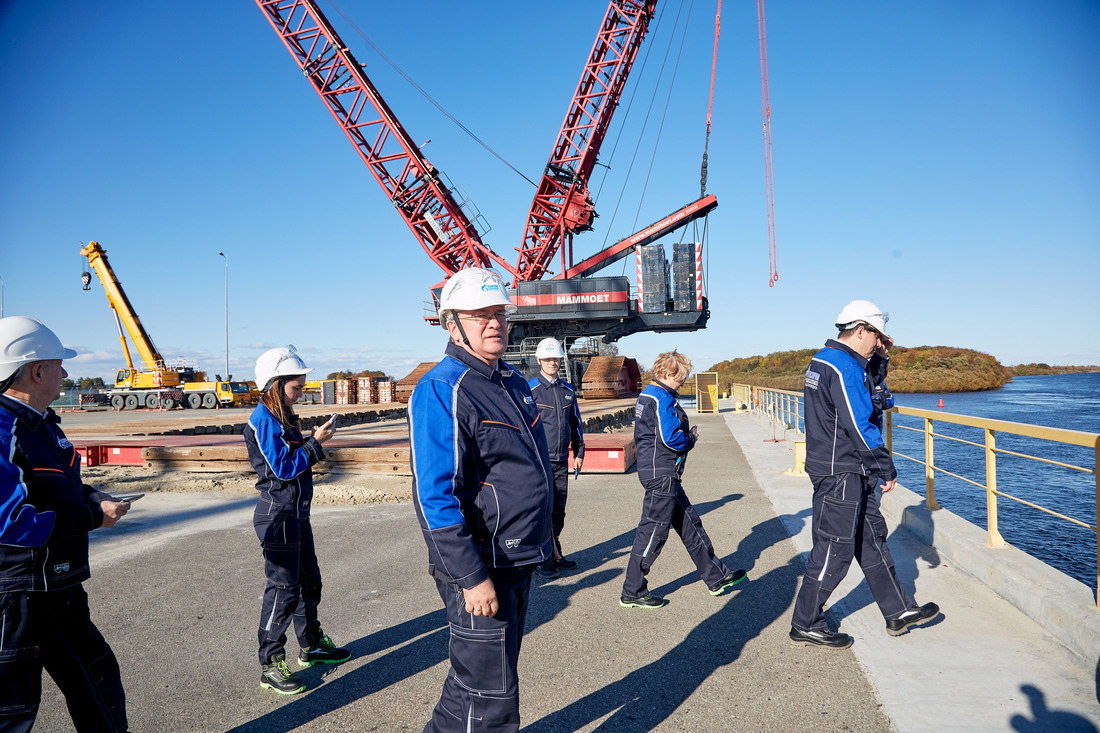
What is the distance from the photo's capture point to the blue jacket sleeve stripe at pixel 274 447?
3461 mm

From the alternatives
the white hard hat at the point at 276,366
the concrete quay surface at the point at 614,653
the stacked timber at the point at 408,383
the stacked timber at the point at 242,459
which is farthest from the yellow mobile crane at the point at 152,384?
the white hard hat at the point at 276,366

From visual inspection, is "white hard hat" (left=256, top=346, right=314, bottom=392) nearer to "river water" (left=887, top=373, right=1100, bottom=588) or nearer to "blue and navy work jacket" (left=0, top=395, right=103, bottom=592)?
"blue and navy work jacket" (left=0, top=395, right=103, bottom=592)

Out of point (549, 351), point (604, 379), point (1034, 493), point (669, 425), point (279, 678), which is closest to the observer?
point (279, 678)

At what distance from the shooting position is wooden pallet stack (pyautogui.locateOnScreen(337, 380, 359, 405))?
115 ft

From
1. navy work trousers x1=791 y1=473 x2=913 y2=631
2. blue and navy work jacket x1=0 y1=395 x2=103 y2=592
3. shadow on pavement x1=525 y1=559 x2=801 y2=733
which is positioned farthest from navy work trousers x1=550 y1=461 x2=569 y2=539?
blue and navy work jacket x1=0 y1=395 x2=103 y2=592

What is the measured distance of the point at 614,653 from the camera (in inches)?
149

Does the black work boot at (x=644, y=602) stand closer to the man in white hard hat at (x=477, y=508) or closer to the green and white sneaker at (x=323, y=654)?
the green and white sneaker at (x=323, y=654)

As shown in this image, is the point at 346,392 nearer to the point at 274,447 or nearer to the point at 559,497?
the point at 559,497

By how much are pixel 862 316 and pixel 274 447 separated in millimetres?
3460

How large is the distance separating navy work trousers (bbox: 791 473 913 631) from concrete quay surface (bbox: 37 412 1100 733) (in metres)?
0.23

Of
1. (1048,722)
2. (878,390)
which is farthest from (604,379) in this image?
(1048,722)

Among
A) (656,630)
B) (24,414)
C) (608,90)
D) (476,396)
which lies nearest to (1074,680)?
(656,630)

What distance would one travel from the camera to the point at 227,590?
5.25 m

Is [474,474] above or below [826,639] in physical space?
above
